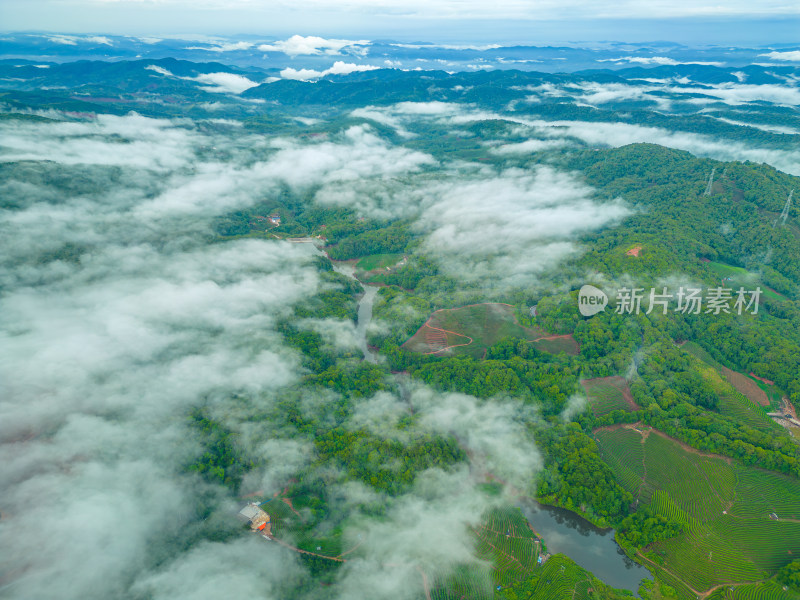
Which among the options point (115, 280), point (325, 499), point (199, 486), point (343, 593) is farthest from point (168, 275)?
point (343, 593)

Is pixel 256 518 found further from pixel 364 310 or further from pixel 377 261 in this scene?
pixel 377 261

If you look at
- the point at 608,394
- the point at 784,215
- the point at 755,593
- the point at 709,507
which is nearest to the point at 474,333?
the point at 608,394

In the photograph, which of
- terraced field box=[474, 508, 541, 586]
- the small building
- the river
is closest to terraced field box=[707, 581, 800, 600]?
terraced field box=[474, 508, 541, 586]

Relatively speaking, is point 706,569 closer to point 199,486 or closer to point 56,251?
point 199,486

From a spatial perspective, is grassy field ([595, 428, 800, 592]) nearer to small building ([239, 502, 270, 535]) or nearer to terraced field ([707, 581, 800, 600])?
terraced field ([707, 581, 800, 600])

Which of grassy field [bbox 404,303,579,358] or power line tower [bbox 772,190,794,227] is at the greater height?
power line tower [bbox 772,190,794,227]

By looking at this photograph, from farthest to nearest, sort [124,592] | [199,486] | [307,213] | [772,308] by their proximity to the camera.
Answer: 1. [307,213]
2. [772,308]
3. [199,486]
4. [124,592]
